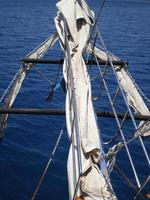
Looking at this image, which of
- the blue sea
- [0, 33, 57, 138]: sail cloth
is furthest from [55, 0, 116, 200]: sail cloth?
the blue sea

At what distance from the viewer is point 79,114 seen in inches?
553

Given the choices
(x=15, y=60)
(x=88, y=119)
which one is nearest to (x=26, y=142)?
(x=88, y=119)

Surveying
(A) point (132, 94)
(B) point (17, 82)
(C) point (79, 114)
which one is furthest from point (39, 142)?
(C) point (79, 114)

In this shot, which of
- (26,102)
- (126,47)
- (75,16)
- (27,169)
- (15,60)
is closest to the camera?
(75,16)

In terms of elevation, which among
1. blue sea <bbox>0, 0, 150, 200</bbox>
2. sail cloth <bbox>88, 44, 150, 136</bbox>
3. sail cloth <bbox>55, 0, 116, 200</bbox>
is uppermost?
sail cloth <bbox>55, 0, 116, 200</bbox>

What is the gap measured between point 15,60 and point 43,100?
18.7 meters

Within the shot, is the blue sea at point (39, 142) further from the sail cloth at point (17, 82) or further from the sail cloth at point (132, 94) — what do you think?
the sail cloth at point (132, 94)

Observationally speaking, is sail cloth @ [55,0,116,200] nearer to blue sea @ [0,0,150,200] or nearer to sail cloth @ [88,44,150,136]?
sail cloth @ [88,44,150,136]

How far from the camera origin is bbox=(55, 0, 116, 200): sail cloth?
10.9 metres

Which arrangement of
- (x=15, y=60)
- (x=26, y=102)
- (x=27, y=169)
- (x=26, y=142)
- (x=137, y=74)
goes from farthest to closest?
(x=15, y=60), (x=137, y=74), (x=26, y=102), (x=26, y=142), (x=27, y=169)

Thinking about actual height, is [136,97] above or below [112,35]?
above

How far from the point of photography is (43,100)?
40.9m

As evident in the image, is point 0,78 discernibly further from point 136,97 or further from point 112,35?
point 112,35

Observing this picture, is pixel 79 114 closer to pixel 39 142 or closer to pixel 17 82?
pixel 17 82
